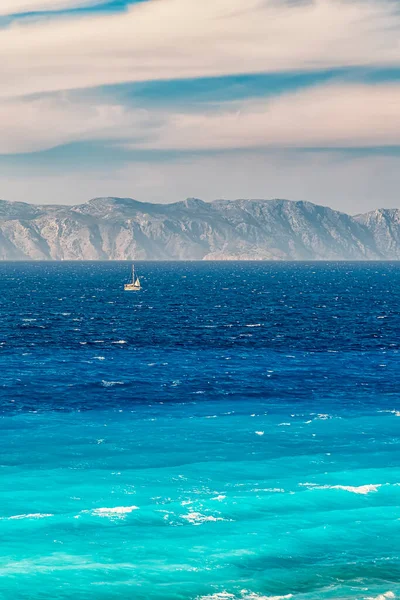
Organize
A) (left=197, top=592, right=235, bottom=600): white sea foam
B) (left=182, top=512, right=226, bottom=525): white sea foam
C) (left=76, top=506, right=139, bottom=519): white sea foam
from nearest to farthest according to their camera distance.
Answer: (left=197, top=592, right=235, bottom=600): white sea foam, (left=182, top=512, right=226, bottom=525): white sea foam, (left=76, top=506, right=139, bottom=519): white sea foam

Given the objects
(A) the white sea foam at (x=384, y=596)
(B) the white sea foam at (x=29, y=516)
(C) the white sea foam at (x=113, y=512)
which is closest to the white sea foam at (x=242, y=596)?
(A) the white sea foam at (x=384, y=596)

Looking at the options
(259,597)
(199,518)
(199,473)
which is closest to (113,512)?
(199,518)

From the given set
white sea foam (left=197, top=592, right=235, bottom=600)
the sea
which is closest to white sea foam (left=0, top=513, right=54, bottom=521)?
the sea

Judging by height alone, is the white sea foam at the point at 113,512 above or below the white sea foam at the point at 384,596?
above

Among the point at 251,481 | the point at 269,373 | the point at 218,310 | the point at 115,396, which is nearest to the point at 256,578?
the point at 251,481

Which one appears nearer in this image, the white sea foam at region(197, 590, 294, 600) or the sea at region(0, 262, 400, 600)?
the white sea foam at region(197, 590, 294, 600)

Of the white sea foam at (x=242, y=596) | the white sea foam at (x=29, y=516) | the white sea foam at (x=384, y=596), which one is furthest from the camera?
the white sea foam at (x=29, y=516)

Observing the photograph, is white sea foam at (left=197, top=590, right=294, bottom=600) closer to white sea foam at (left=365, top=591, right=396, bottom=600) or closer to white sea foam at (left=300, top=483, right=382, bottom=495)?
white sea foam at (left=365, top=591, right=396, bottom=600)

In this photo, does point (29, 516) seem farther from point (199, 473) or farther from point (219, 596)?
point (219, 596)

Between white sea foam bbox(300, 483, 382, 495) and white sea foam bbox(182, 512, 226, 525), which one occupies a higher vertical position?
white sea foam bbox(300, 483, 382, 495)

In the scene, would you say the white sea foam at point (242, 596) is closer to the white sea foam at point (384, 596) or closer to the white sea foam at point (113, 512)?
the white sea foam at point (384, 596)
